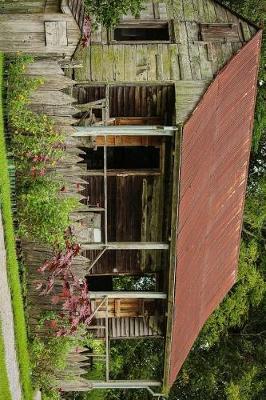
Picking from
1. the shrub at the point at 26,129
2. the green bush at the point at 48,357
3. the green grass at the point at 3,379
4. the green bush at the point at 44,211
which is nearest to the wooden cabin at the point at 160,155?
the shrub at the point at 26,129

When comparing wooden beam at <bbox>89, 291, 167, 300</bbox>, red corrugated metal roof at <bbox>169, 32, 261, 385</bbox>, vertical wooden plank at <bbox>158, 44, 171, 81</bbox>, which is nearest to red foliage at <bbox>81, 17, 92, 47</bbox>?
vertical wooden plank at <bbox>158, 44, 171, 81</bbox>

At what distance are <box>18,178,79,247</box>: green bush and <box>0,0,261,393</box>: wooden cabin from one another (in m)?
0.76

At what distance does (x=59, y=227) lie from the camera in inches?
682

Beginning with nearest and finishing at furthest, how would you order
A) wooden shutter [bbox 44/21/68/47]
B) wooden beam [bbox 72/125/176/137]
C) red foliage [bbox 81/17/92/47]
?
wooden shutter [bbox 44/21/68/47] → wooden beam [bbox 72/125/176/137] → red foliage [bbox 81/17/92/47]

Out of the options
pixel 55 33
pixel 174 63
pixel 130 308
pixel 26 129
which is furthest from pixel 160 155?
pixel 130 308

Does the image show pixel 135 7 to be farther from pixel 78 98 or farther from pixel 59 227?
pixel 59 227

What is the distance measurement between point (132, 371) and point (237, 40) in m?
16.7

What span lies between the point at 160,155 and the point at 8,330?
6.21 metres

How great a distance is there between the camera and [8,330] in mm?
16562

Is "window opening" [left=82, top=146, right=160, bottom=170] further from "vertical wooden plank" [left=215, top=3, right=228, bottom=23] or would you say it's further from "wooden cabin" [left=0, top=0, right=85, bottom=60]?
"vertical wooden plank" [left=215, top=3, right=228, bottom=23]

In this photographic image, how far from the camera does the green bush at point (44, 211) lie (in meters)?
16.9

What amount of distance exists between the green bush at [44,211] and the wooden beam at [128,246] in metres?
1.99

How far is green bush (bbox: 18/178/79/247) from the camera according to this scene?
16.9m

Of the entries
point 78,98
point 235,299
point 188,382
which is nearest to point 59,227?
point 78,98
